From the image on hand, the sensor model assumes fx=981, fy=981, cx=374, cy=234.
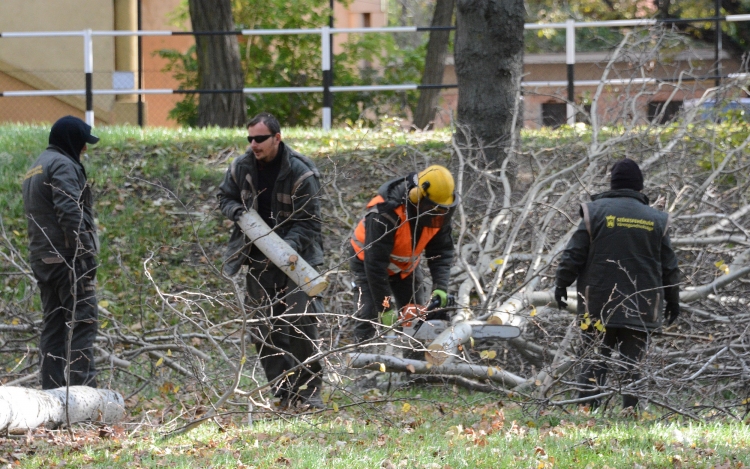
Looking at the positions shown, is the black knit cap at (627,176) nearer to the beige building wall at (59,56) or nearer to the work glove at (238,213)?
the work glove at (238,213)

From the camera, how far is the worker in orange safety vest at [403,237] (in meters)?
6.62

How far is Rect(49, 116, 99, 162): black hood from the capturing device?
260 inches

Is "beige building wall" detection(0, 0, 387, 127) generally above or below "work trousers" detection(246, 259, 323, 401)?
above

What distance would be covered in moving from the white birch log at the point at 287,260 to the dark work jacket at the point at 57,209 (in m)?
1.09

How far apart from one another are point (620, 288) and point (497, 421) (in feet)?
3.98

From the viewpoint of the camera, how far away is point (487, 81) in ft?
33.5

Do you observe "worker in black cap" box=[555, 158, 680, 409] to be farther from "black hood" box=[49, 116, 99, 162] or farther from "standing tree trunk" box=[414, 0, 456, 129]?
"standing tree trunk" box=[414, 0, 456, 129]

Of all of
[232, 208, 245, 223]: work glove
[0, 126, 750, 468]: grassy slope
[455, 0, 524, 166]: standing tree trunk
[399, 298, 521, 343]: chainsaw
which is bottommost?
[0, 126, 750, 468]: grassy slope

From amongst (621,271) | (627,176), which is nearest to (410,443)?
(621,271)

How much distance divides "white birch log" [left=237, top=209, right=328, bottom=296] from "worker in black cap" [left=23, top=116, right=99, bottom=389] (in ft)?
3.61

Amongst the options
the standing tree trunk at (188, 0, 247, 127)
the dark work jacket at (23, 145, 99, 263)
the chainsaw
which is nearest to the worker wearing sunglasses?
the chainsaw

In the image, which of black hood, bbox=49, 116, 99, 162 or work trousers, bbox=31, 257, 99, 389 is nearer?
work trousers, bbox=31, 257, 99, 389

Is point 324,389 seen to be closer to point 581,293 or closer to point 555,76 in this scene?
point 581,293

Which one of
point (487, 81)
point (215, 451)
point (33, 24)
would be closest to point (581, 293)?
point (215, 451)
